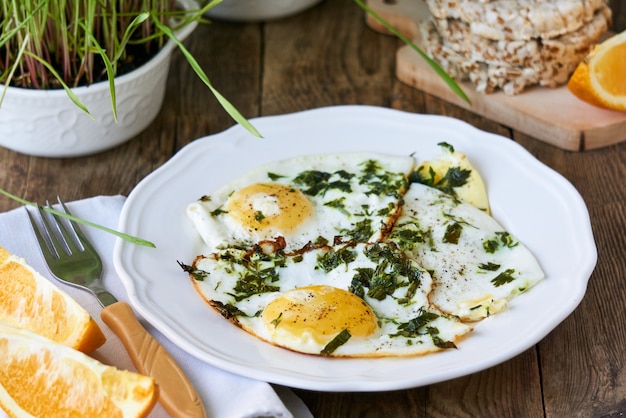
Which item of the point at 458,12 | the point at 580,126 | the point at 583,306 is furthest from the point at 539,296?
the point at 458,12

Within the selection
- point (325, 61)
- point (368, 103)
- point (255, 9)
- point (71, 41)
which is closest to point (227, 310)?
point (71, 41)

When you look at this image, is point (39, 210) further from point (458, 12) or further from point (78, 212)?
point (458, 12)

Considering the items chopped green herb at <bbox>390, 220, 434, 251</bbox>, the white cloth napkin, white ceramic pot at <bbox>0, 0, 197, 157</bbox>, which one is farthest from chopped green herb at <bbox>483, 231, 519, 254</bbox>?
white ceramic pot at <bbox>0, 0, 197, 157</bbox>

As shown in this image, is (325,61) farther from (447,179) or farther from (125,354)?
(125,354)

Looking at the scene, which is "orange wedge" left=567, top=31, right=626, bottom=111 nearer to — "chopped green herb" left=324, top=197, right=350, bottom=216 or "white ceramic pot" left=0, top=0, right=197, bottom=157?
"chopped green herb" left=324, top=197, right=350, bottom=216

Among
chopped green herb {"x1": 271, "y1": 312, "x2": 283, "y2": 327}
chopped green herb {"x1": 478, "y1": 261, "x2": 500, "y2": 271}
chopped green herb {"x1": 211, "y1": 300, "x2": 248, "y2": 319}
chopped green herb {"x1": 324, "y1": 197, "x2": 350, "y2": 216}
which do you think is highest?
chopped green herb {"x1": 478, "y1": 261, "x2": 500, "y2": 271}

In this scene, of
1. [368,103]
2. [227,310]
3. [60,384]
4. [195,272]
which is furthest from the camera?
[368,103]
